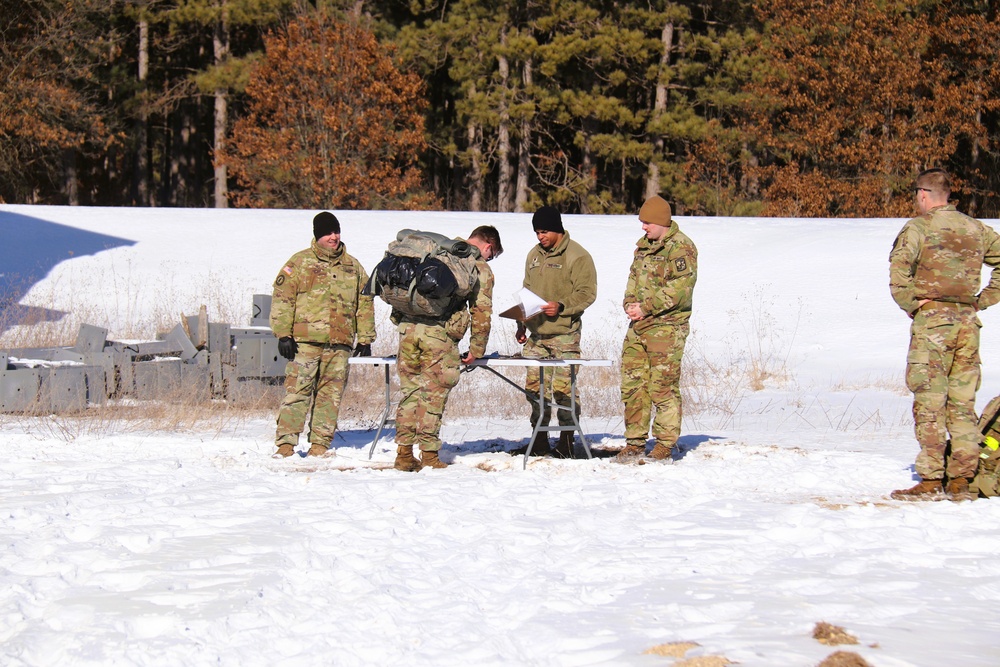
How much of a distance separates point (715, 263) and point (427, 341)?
39.3ft

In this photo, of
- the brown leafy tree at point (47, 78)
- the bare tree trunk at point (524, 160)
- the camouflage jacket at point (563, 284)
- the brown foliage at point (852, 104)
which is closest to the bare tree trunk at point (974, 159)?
the brown foliage at point (852, 104)

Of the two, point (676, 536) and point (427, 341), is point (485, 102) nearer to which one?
point (427, 341)

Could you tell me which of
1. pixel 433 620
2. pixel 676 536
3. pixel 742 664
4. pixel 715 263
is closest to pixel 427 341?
pixel 676 536

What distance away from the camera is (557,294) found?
8.77 metres

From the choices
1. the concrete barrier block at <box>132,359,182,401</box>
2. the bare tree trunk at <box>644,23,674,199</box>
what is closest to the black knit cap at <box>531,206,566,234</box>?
the concrete barrier block at <box>132,359,182,401</box>

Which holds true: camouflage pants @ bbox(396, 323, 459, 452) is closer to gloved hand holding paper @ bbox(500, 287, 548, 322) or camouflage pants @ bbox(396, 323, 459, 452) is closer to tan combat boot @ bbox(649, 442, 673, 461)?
gloved hand holding paper @ bbox(500, 287, 548, 322)

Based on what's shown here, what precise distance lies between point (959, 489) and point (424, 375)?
3.47m

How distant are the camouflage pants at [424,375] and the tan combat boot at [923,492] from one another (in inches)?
116

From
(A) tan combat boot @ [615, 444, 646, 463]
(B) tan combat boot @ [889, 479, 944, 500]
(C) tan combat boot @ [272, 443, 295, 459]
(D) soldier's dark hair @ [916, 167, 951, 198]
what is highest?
(D) soldier's dark hair @ [916, 167, 951, 198]

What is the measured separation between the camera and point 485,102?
31.7m

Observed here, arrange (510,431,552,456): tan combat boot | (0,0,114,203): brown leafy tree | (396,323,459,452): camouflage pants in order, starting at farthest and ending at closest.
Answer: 1. (0,0,114,203): brown leafy tree
2. (510,431,552,456): tan combat boot
3. (396,323,459,452): camouflage pants

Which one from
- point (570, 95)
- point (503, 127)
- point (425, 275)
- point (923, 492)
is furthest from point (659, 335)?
point (503, 127)

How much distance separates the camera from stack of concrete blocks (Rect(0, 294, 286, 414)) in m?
11.1

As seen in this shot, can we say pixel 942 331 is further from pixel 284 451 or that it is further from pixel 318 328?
pixel 284 451
